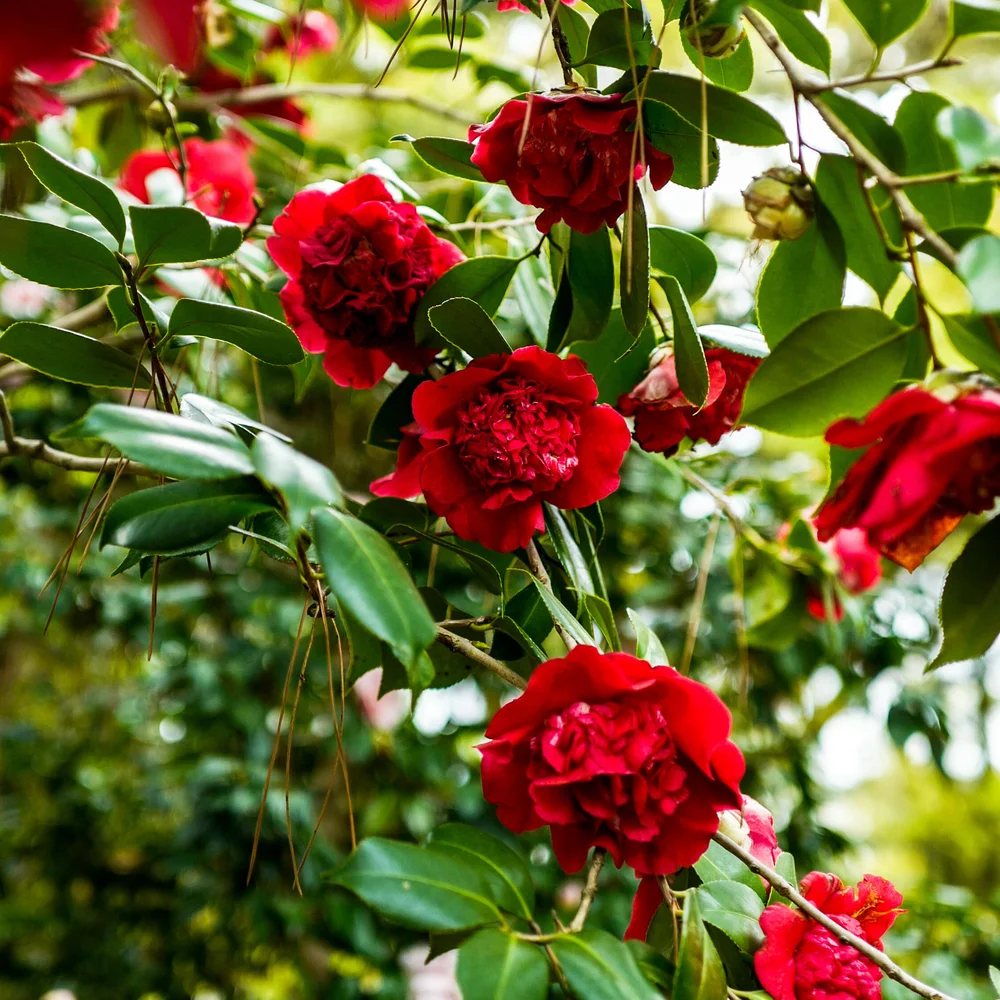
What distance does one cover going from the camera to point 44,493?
5.68 ft

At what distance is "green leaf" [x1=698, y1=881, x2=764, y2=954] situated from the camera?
0.50 m

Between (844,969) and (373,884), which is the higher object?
(373,884)

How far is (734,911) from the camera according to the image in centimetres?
52

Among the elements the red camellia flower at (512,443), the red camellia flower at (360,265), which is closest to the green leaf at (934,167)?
the red camellia flower at (512,443)

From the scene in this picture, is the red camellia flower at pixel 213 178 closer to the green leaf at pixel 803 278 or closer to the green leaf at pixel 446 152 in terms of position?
the green leaf at pixel 446 152

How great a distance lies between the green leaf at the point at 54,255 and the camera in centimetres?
55

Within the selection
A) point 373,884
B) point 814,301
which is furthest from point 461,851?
point 814,301

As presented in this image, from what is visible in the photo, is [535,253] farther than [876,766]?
No

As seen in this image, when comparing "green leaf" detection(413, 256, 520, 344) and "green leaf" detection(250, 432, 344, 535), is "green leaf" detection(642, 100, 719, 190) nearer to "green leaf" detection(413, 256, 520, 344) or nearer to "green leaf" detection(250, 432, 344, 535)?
"green leaf" detection(413, 256, 520, 344)

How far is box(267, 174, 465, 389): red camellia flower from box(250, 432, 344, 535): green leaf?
0.25 meters

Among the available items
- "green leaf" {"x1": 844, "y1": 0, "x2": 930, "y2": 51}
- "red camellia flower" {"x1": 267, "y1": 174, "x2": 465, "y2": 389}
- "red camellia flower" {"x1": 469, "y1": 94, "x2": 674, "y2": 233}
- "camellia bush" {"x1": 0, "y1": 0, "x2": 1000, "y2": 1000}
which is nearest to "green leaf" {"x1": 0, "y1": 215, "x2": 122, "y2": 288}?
"camellia bush" {"x1": 0, "y1": 0, "x2": 1000, "y2": 1000}

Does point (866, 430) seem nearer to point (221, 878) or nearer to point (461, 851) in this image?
point (461, 851)

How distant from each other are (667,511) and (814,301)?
109 centimetres

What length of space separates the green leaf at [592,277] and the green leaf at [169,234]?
9.1 inches
